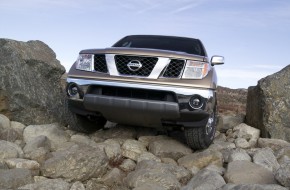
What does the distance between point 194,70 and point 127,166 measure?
1618 millimetres

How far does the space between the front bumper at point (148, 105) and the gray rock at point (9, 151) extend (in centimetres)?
107

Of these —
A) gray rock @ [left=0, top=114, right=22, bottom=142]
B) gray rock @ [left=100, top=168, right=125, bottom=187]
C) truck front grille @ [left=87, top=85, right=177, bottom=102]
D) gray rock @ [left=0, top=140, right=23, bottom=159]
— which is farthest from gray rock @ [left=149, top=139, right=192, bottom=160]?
gray rock @ [left=0, top=114, right=22, bottom=142]

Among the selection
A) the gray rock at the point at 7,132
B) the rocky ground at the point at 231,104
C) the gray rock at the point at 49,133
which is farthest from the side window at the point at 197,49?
the rocky ground at the point at 231,104

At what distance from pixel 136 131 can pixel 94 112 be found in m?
1.18

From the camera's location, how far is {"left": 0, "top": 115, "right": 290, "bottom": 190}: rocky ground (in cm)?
467

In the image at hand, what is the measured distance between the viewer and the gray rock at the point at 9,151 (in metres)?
5.31

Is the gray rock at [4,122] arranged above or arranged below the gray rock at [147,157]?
above

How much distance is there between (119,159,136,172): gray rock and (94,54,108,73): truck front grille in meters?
1.33

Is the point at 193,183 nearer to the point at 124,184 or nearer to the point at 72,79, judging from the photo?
the point at 124,184

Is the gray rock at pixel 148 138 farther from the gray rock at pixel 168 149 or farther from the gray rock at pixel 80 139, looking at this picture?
the gray rock at pixel 80 139

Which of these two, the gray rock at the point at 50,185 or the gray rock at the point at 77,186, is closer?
the gray rock at the point at 50,185

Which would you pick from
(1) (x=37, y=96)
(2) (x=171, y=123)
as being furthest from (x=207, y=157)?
(1) (x=37, y=96)

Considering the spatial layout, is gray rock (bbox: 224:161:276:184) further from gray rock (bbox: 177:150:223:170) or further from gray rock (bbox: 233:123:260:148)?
gray rock (bbox: 233:123:260:148)

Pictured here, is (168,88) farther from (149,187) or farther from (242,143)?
(242,143)
